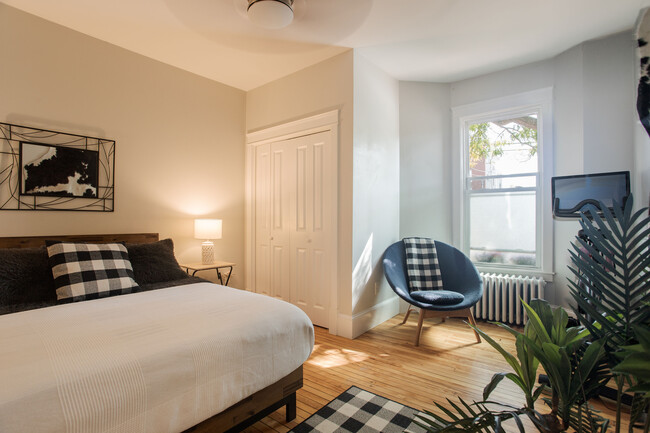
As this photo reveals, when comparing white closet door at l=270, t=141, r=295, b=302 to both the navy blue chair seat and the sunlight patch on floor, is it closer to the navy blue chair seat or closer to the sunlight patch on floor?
the sunlight patch on floor

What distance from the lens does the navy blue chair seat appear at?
2994 millimetres

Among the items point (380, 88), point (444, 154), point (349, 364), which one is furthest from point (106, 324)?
point (444, 154)

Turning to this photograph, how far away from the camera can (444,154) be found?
4.06 metres

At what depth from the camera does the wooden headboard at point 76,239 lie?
2.58 m

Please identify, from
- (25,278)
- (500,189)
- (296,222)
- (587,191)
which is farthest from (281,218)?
(587,191)

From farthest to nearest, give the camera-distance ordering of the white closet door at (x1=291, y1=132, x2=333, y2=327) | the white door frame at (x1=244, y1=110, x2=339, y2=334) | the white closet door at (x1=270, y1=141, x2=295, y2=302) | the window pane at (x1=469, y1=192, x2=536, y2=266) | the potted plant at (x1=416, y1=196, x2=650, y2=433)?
the white closet door at (x1=270, y1=141, x2=295, y2=302)
the window pane at (x1=469, y1=192, x2=536, y2=266)
the white closet door at (x1=291, y1=132, x2=333, y2=327)
the white door frame at (x1=244, y1=110, x2=339, y2=334)
the potted plant at (x1=416, y1=196, x2=650, y2=433)

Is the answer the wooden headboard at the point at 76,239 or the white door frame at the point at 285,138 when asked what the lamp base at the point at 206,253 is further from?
the white door frame at the point at 285,138

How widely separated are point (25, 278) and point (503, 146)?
14.7 ft

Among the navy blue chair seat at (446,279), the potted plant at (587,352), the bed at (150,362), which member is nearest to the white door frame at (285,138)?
the navy blue chair seat at (446,279)

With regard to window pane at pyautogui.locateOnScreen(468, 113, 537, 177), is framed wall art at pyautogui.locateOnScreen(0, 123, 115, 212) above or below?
below

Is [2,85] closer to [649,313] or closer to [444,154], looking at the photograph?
[649,313]

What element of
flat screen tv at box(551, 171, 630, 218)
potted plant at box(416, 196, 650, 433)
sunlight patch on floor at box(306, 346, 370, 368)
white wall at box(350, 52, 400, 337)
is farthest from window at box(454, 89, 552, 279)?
potted plant at box(416, 196, 650, 433)

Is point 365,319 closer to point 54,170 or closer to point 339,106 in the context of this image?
point 339,106

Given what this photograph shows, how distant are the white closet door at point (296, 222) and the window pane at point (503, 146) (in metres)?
1.86
